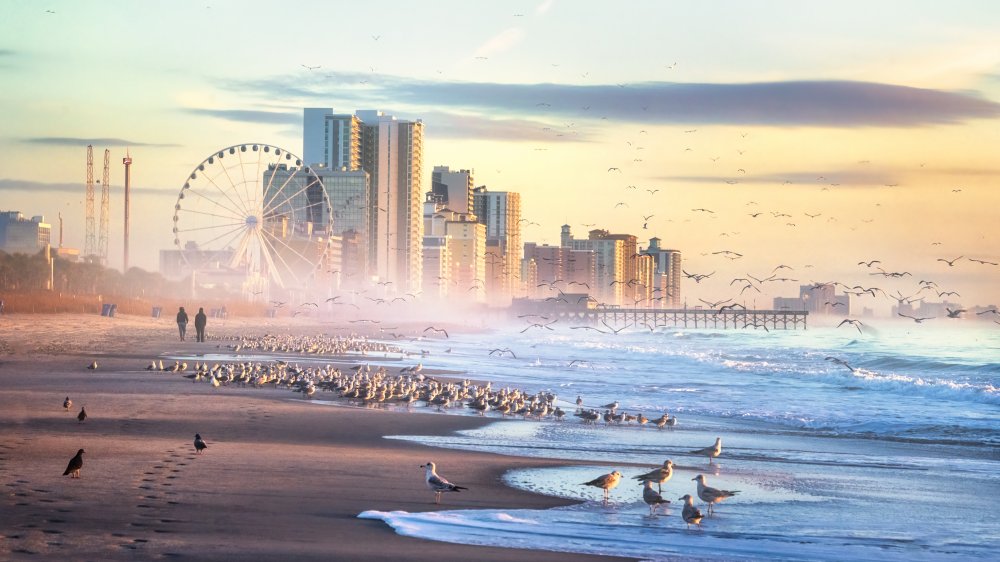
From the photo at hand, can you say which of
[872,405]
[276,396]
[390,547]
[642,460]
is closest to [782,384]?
[872,405]

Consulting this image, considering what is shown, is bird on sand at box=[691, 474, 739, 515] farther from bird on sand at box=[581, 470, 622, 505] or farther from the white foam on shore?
bird on sand at box=[581, 470, 622, 505]

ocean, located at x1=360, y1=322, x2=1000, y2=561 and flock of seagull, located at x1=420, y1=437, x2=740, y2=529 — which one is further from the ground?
flock of seagull, located at x1=420, y1=437, x2=740, y2=529

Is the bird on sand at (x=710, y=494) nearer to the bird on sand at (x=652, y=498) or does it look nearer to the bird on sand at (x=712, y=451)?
the bird on sand at (x=652, y=498)

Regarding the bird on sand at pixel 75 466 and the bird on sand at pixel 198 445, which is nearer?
the bird on sand at pixel 75 466

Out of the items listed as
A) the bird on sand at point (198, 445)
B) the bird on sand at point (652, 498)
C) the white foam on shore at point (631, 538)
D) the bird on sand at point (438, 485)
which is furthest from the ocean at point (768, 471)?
the bird on sand at point (198, 445)

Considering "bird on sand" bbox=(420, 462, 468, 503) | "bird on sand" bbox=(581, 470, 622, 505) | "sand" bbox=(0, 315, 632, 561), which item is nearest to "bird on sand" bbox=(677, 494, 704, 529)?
"bird on sand" bbox=(581, 470, 622, 505)

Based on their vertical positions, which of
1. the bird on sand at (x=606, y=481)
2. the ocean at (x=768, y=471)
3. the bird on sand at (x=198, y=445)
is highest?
the bird on sand at (x=198, y=445)

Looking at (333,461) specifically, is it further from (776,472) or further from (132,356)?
(132,356)
